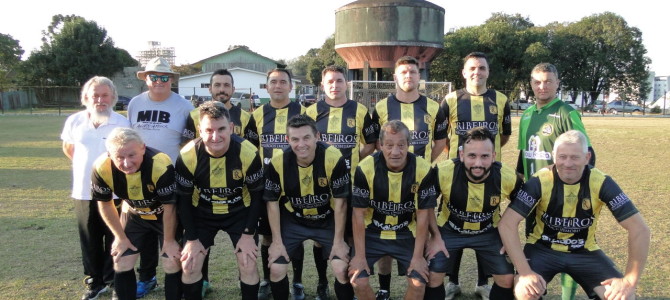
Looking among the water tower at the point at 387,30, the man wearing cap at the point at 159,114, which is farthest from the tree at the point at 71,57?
the man wearing cap at the point at 159,114

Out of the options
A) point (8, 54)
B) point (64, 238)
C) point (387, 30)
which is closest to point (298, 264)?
point (64, 238)

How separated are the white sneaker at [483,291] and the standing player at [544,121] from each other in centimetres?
117

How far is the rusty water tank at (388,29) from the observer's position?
2378cm

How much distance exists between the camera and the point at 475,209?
3750 millimetres

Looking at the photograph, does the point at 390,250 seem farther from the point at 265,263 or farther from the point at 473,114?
the point at 473,114

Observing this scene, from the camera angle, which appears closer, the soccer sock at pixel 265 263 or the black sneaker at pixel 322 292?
the black sneaker at pixel 322 292

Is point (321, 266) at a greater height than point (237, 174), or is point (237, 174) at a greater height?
point (237, 174)

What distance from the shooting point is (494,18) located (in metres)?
62.7

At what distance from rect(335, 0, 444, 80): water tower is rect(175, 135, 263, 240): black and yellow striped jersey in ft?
69.2

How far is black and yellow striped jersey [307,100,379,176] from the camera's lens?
15.4 feet

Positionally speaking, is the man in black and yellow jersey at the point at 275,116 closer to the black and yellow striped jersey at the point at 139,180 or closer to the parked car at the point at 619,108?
the black and yellow striped jersey at the point at 139,180

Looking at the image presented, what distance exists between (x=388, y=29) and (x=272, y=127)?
2018 cm

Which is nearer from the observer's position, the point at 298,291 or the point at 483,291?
the point at 483,291

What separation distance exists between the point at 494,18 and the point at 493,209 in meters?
64.8
